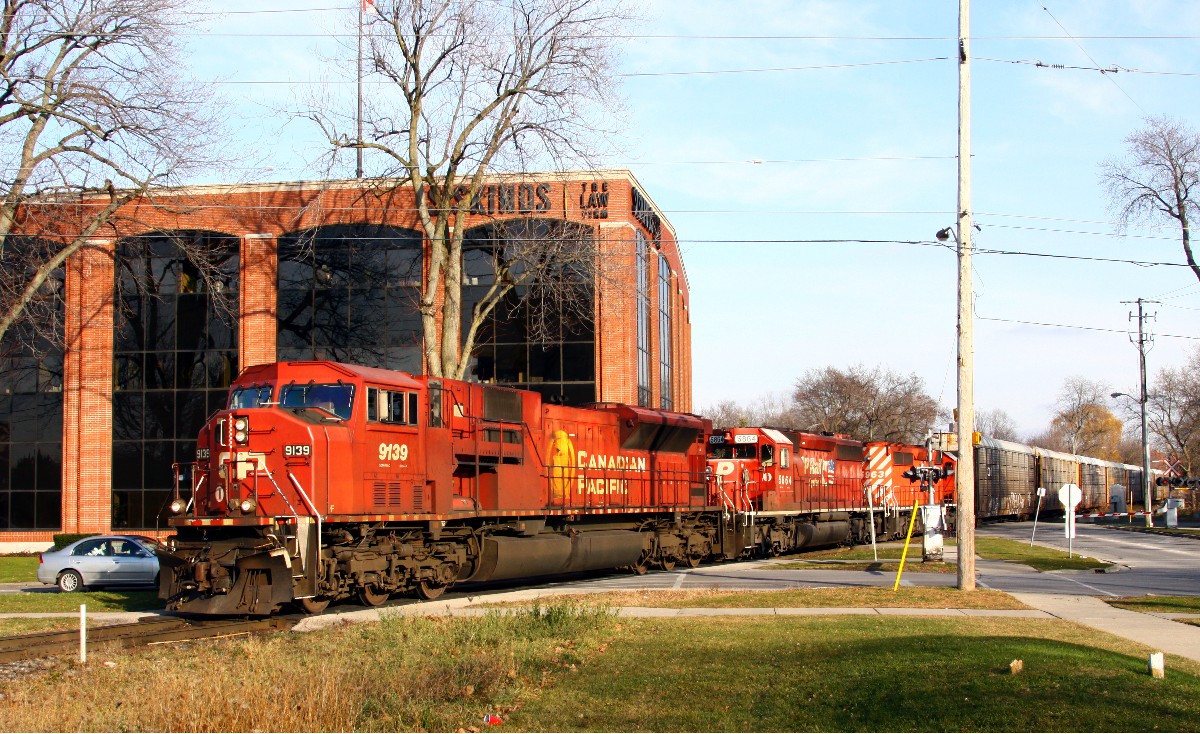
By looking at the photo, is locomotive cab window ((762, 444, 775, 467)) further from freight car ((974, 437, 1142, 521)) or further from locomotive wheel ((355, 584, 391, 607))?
locomotive wheel ((355, 584, 391, 607))

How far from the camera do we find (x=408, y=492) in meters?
19.3

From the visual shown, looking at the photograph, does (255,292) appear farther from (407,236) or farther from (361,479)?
(361,479)

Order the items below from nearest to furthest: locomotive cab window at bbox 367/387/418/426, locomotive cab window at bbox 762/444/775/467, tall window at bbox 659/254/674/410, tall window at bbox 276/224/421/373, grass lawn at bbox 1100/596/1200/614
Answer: locomotive cab window at bbox 367/387/418/426
grass lawn at bbox 1100/596/1200/614
locomotive cab window at bbox 762/444/775/467
tall window at bbox 276/224/421/373
tall window at bbox 659/254/674/410

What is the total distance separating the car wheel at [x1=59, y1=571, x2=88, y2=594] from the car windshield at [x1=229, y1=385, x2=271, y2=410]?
1044 cm

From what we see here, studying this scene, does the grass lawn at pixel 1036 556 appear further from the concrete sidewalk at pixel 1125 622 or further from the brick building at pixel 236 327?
the brick building at pixel 236 327

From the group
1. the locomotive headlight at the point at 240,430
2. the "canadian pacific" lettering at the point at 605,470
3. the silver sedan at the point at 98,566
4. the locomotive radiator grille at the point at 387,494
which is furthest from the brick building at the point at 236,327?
the locomotive headlight at the point at 240,430

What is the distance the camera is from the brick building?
40531 mm

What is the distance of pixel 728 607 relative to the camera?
1873 centimetres

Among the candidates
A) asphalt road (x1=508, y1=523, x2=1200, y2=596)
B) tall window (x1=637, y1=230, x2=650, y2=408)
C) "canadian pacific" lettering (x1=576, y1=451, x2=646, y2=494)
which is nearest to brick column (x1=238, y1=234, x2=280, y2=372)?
tall window (x1=637, y1=230, x2=650, y2=408)

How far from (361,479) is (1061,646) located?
36.0 feet

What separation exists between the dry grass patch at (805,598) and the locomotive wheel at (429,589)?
63.5 inches

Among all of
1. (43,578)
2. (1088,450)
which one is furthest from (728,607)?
(1088,450)

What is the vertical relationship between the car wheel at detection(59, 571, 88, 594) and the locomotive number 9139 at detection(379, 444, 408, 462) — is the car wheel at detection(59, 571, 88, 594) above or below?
below

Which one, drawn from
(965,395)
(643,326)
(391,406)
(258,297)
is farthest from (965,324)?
(258,297)
